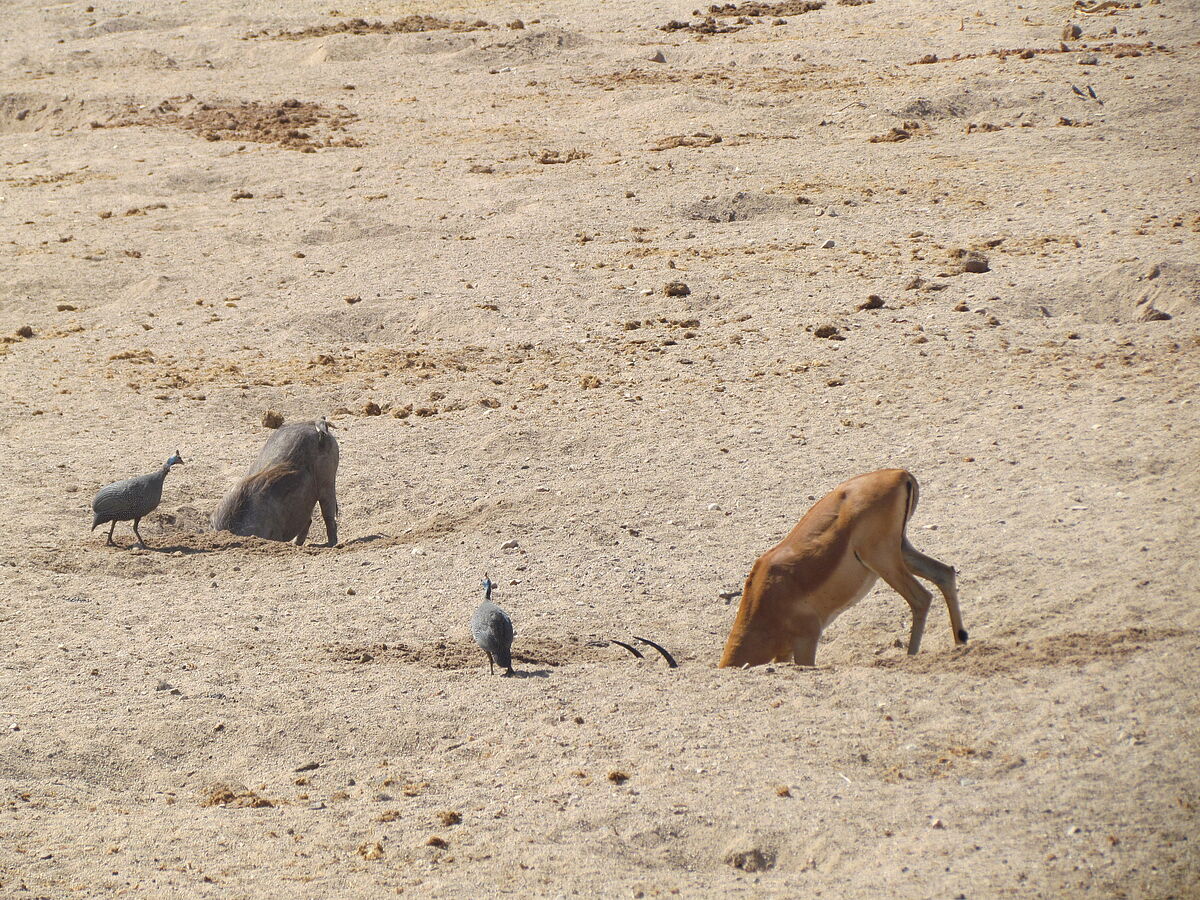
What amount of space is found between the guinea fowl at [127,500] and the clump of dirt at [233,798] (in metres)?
2.70

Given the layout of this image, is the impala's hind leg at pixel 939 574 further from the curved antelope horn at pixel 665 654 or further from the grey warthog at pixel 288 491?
the grey warthog at pixel 288 491

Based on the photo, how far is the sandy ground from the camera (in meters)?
4.11

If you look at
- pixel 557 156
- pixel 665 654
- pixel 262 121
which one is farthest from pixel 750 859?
pixel 262 121

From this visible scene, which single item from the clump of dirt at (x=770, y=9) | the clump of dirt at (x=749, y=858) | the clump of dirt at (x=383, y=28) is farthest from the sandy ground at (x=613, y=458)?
the clump of dirt at (x=383, y=28)

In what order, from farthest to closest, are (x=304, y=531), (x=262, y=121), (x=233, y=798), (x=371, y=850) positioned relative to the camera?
(x=262, y=121), (x=304, y=531), (x=233, y=798), (x=371, y=850)

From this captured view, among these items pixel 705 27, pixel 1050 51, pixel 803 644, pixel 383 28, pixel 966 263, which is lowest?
pixel 803 644

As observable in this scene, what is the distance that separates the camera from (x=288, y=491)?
7.36 meters

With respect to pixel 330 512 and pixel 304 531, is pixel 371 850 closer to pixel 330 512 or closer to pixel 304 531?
pixel 330 512

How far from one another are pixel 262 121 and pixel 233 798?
13.0 m

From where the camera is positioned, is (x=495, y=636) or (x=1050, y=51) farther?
(x=1050, y=51)

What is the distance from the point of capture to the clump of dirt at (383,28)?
19422 millimetres

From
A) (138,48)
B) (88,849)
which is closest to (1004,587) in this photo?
(88,849)

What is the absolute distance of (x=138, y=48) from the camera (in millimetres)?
19828

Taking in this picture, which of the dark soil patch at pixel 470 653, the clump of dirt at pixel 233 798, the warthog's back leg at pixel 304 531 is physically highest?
the clump of dirt at pixel 233 798
